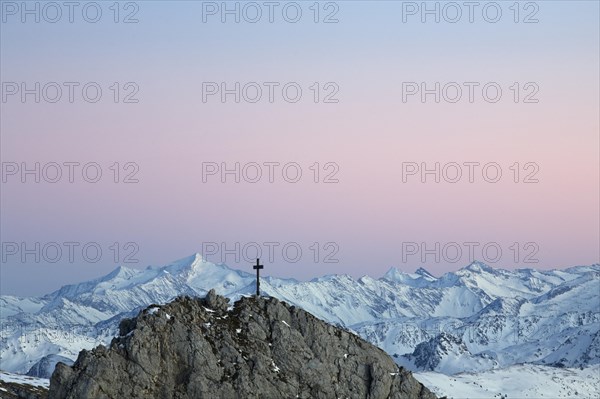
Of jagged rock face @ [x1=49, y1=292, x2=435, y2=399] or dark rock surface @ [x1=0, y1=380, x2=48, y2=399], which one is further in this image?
dark rock surface @ [x1=0, y1=380, x2=48, y2=399]

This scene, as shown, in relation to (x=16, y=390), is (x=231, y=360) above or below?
above

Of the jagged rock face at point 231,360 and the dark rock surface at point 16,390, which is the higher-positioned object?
the jagged rock face at point 231,360

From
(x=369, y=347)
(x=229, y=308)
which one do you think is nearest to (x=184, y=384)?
(x=229, y=308)

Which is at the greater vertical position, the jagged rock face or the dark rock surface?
the jagged rock face

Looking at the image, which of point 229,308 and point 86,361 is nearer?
point 86,361

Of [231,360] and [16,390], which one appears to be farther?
[16,390]

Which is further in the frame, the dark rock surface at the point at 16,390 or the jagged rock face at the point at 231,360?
the dark rock surface at the point at 16,390

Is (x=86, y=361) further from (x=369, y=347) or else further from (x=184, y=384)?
(x=369, y=347)

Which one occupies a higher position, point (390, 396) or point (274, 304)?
point (274, 304)
